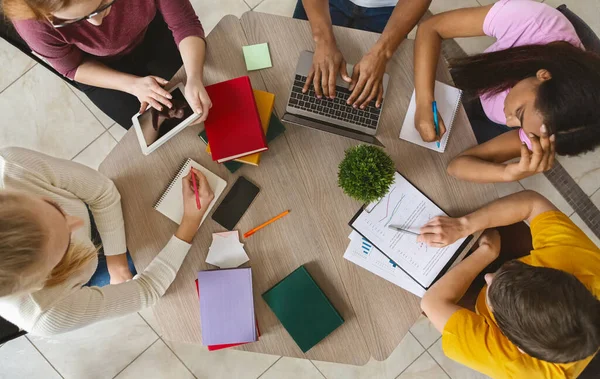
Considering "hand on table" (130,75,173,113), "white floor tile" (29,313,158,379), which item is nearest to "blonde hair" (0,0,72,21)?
"hand on table" (130,75,173,113)

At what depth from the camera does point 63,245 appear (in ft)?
3.34

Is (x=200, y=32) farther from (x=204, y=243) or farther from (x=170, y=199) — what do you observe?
(x=204, y=243)

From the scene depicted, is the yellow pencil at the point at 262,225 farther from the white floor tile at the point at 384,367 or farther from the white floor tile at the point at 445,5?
the white floor tile at the point at 445,5

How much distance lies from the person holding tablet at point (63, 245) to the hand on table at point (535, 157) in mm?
917

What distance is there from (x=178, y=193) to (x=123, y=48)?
0.56 m

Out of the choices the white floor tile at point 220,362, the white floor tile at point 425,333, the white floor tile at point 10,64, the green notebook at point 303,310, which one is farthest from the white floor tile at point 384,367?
the white floor tile at point 10,64

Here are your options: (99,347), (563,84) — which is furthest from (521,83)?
(99,347)

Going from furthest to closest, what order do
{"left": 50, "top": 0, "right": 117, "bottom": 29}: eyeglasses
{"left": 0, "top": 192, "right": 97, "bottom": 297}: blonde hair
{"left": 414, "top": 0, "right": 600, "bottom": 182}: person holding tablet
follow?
{"left": 414, "top": 0, "right": 600, "bottom": 182}: person holding tablet
{"left": 50, "top": 0, "right": 117, "bottom": 29}: eyeglasses
{"left": 0, "top": 192, "right": 97, "bottom": 297}: blonde hair

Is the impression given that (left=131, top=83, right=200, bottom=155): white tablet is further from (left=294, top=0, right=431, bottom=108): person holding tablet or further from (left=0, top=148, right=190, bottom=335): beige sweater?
(left=294, top=0, right=431, bottom=108): person holding tablet

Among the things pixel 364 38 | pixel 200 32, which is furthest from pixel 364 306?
pixel 200 32

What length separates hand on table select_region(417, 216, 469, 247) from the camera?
119cm

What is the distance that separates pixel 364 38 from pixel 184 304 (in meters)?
0.98

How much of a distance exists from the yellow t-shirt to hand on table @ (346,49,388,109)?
0.66 metres

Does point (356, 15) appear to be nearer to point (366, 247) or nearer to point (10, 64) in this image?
point (366, 247)
